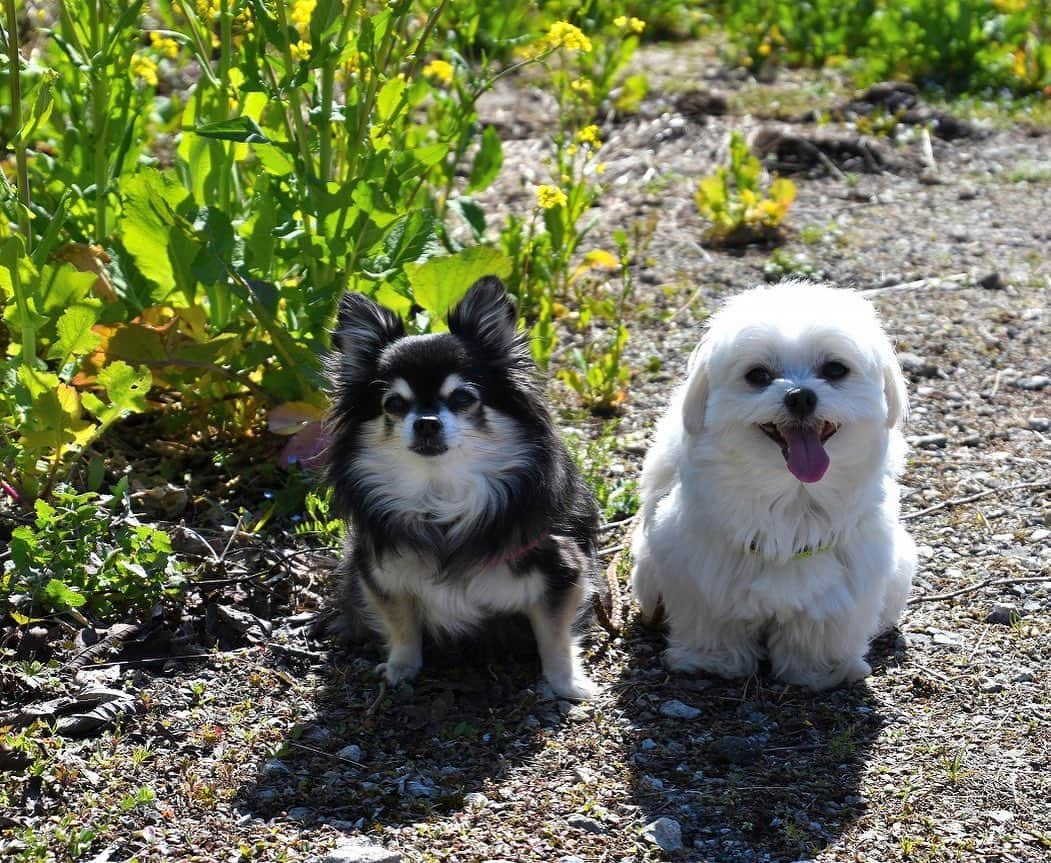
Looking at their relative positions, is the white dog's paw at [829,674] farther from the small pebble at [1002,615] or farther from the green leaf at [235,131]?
the green leaf at [235,131]

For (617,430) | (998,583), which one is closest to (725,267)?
(617,430)

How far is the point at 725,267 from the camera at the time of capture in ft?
20.4

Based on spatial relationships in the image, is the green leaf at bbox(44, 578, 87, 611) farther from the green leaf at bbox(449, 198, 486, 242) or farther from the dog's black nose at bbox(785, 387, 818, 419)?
the green leaf at bbox(449, 198, 486, 242)

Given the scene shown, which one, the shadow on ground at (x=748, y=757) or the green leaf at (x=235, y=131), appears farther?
Answer: the green leaf at (x=235, y=131)

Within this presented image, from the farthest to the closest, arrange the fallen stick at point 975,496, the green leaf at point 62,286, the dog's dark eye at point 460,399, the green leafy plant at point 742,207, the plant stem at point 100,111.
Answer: the green leafy plant at point 742,207, the fallen stick at point 975,496, the plant stem at point 100,111, the green leaf at point 62,286, the dog's dark eye at point 460,399

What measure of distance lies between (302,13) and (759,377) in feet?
6.78

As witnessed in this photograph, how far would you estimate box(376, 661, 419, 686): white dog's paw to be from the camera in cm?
356

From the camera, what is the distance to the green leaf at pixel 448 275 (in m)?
4.01

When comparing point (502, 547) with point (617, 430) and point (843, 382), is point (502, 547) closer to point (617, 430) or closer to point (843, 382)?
point (843, 382)

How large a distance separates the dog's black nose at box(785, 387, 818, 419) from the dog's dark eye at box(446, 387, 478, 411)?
75cm

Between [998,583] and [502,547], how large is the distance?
1543 millimetres

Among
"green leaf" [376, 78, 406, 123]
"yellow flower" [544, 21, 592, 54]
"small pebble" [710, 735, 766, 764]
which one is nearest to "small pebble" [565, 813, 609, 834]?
"small pebble" [710, 735, 766, 764]

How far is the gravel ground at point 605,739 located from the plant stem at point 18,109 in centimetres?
104

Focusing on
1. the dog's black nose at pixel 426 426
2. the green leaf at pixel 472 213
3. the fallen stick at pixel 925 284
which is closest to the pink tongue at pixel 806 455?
the dog's black nose at pixel 426 426
